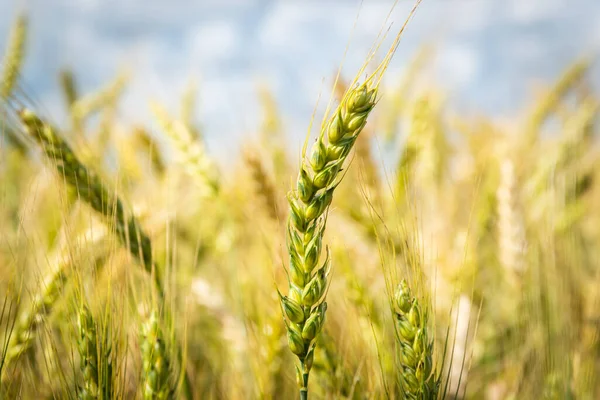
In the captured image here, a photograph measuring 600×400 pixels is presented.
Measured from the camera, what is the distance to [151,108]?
176 cm

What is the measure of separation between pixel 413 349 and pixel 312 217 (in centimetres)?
23

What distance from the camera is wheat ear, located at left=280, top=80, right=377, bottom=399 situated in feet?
2.11

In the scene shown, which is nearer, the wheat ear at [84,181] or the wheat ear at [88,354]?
the wheat ear at [88,354]

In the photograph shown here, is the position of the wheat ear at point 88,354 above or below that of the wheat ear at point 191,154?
below

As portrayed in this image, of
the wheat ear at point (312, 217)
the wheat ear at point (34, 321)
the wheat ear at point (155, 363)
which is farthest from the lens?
the wheat ear at point (34, 321)

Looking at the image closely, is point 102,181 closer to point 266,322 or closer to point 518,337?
point 266,322

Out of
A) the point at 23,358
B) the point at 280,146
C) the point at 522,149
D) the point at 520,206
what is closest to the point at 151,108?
the point at 280,146

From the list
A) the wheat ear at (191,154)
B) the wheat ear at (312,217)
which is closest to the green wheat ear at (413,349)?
the wheat ear at (312,217)

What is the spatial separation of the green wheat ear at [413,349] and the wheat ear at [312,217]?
12 centimetres

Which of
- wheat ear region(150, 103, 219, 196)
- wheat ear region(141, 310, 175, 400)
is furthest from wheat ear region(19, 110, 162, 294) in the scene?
wheat ear region(150, 103, 219, 196)

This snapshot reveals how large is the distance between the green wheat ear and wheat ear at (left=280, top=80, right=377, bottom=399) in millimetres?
119

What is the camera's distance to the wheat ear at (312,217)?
0.64 meters

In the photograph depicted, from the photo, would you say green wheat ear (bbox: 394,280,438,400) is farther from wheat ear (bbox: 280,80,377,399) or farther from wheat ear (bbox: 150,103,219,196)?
wheat ear (bbox: 150,103,219,196)

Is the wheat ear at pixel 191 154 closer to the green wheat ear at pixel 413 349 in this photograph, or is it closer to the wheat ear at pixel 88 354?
the wheat ear at pixel 88 354
